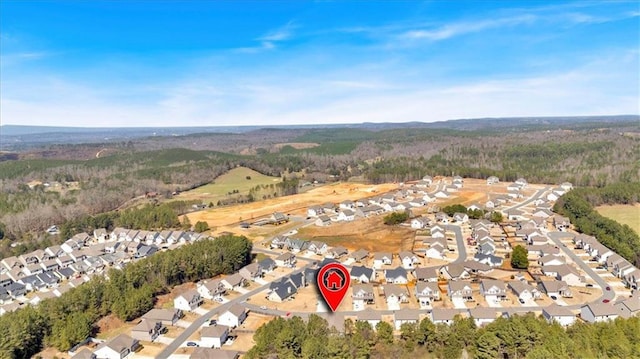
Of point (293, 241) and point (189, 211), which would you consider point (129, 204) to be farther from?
point (293, 241)

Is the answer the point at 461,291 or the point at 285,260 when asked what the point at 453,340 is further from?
→ the point at 285,260

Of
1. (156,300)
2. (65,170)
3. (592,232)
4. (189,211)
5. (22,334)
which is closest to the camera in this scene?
(22,334)

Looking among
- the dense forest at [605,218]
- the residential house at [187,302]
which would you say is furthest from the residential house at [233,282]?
the dense forest at [605,218]

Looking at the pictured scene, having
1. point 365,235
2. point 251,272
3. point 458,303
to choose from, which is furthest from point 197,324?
point 365,235

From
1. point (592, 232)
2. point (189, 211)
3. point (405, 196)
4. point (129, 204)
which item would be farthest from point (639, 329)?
point (129, 204)

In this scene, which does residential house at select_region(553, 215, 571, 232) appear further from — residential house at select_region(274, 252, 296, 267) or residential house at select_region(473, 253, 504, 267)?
residential house at select_region(274, 252, 296, 267)

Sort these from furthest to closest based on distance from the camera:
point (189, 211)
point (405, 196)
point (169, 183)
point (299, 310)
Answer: point (169, 183)
point (405, 196)
point (189, 211)
point (299, 310)
